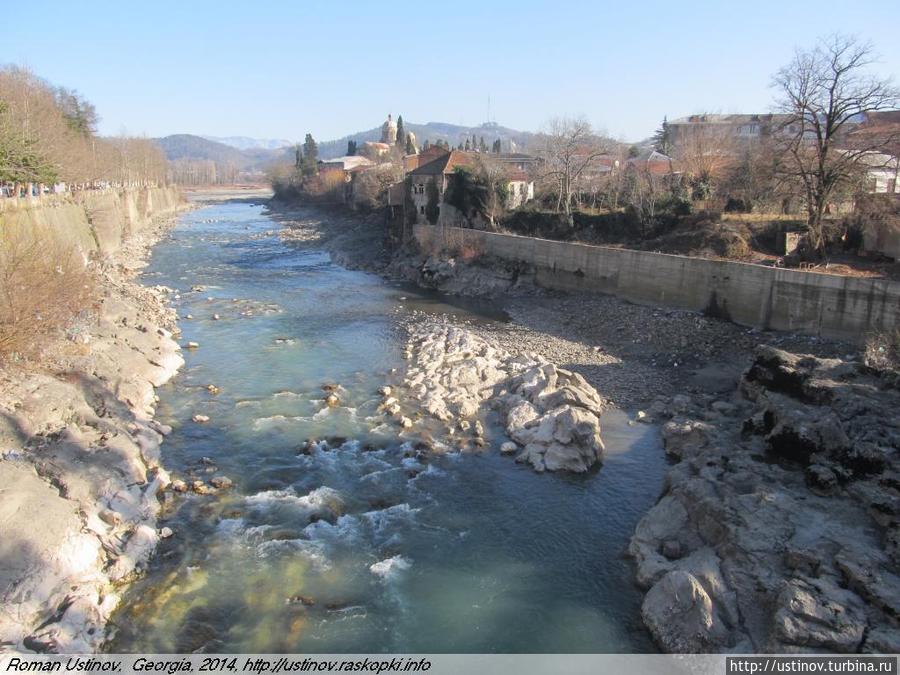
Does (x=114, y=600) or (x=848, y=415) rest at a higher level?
(x=848, y=415)

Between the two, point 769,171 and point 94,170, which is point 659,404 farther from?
point 94,170

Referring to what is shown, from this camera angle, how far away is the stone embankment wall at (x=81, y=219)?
24.7 meters

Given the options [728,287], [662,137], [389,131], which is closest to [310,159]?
[389,131]

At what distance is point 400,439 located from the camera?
644 inches

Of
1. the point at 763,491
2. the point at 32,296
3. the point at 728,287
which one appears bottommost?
the point at 763,491

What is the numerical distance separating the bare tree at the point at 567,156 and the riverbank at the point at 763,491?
1874 cm

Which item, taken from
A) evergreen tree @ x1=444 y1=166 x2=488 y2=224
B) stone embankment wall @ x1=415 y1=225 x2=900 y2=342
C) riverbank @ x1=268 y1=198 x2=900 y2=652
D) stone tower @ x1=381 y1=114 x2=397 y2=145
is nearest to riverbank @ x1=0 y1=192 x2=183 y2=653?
riverbank @ x1=268 y1=198 x2=900 y2=652

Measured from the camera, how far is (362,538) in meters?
12.1

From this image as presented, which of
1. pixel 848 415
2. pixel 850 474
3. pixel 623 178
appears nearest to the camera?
pixel 850 474

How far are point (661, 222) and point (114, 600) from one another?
3143 cm

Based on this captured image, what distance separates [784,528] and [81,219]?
4215cm

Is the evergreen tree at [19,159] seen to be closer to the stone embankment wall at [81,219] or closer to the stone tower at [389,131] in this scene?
the stone embankment wall at [81,219]

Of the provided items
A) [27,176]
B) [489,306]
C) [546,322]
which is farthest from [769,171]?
[27,176]

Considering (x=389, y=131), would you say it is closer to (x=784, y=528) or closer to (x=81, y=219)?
(x=81, y=219)
